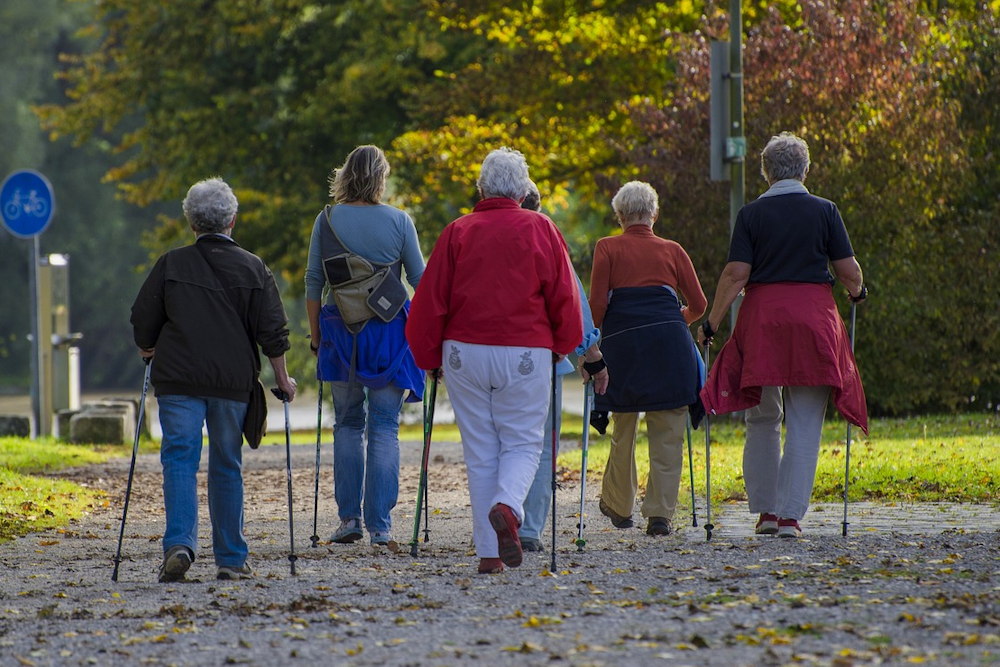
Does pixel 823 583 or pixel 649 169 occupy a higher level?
pixel 649 169

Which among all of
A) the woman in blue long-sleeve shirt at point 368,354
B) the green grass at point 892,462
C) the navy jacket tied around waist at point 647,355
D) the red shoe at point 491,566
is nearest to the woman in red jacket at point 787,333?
the navy jacket tied around waist at point 647,355

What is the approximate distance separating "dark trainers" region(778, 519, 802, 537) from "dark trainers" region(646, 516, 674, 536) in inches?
24.1

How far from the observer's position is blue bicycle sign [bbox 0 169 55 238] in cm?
1755

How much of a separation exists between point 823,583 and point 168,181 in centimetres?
2226

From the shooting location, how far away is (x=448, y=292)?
24.0ft

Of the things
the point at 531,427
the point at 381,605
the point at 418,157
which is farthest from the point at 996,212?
the point at 381,605

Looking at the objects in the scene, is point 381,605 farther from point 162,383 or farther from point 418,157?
point 418,157

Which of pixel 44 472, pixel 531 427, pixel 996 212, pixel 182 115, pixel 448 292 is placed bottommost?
pixel 44 472

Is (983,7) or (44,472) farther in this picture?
(983,7)

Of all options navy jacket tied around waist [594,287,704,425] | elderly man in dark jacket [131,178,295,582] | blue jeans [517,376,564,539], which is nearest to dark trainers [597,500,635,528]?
navy jacket tied around waist [594,287,704,425]

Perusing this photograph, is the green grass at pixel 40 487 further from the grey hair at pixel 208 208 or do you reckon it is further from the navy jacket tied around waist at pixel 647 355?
the navy jacket tied around waist at pixel 647 355

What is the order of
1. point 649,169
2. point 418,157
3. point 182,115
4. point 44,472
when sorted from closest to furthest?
point 44,472
point 649,169
point 418,157
point 182,115

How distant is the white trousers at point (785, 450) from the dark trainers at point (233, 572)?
259 centimetres

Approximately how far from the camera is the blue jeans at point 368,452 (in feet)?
27.2
